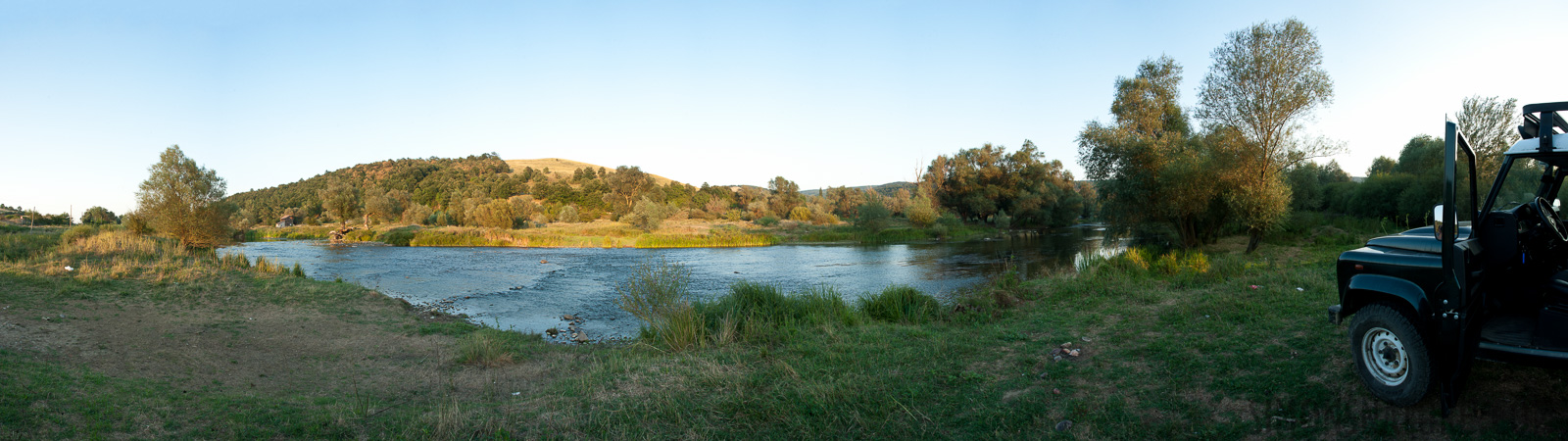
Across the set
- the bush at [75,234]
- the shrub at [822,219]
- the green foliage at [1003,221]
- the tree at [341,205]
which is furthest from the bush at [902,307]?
the tree at [341,205]

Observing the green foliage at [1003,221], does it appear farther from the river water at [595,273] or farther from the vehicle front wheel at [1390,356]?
the vehicle front wheel at [1390,356]

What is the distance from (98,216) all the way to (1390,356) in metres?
42.4

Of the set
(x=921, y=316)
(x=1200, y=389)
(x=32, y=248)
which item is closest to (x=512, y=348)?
(x=921, y=316)

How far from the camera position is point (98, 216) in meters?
27.1

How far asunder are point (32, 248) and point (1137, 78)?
120 ft

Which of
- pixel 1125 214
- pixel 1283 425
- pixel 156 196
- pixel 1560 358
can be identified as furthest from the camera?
pixel 1125 214

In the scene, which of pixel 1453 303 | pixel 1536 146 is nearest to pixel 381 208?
pixel 1453 303

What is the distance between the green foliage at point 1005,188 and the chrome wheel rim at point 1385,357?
167 feet

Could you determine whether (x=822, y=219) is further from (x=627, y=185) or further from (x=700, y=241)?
(x=627, y=185)

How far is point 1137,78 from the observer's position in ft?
88.0

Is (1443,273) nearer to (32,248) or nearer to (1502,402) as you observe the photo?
(1502,402)

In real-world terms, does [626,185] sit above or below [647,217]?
above

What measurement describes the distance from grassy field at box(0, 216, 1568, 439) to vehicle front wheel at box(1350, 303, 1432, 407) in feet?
0.46

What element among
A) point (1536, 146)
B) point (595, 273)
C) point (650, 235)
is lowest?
point (595, 273)
